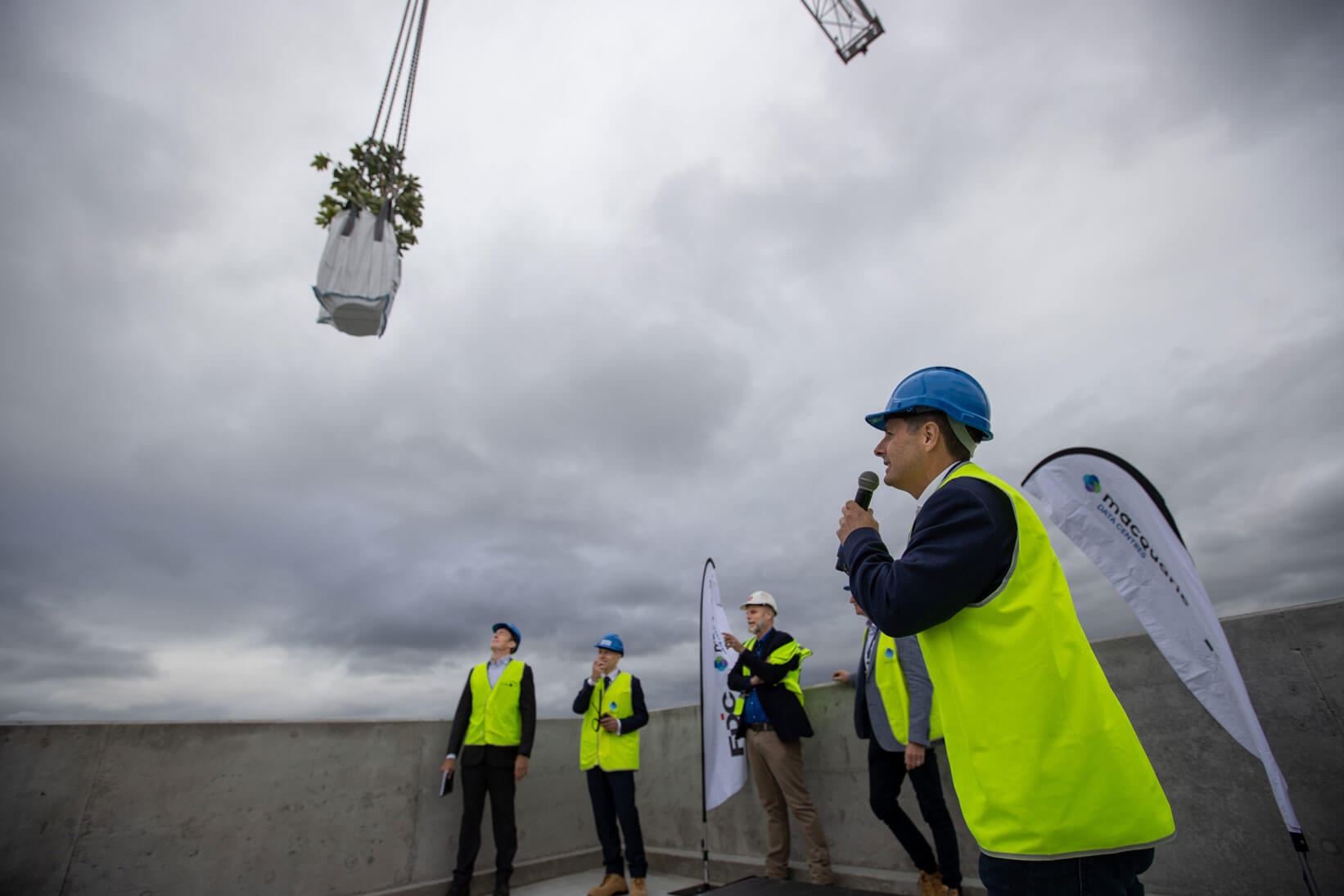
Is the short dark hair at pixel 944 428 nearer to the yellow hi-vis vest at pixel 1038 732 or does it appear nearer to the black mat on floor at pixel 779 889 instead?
the yellow hi-vis vest at pixel 1038 732

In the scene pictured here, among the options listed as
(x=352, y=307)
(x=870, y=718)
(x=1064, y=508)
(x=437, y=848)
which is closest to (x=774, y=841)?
(x=870, y=718)

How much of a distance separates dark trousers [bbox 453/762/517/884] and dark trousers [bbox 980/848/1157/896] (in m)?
4.51

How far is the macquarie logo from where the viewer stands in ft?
10.6

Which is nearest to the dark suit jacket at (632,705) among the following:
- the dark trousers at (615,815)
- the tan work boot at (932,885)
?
the dark trousers at (615,815)

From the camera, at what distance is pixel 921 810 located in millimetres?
3578

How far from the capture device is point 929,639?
132 centimetres

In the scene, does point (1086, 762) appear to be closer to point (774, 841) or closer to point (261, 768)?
point (774, 841)

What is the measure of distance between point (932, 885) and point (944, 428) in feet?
11.0

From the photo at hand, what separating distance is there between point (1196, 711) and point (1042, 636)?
3.24 metres

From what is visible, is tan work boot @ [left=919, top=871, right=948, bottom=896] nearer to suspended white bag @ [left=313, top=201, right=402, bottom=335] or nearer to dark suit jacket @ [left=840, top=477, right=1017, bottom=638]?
dark suit jacket @ [left=840, top=477, right=1017, bottom=638]

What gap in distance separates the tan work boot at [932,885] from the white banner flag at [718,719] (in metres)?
1.62

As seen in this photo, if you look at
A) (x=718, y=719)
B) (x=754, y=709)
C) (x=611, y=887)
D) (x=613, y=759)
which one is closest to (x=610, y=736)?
(x=613, y=759)

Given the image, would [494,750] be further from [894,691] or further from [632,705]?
[894,691]

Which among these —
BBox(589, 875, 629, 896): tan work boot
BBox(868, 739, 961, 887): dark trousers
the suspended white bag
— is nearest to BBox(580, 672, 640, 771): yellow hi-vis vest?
BBox(589, 875, 629, 896): tan work boot
